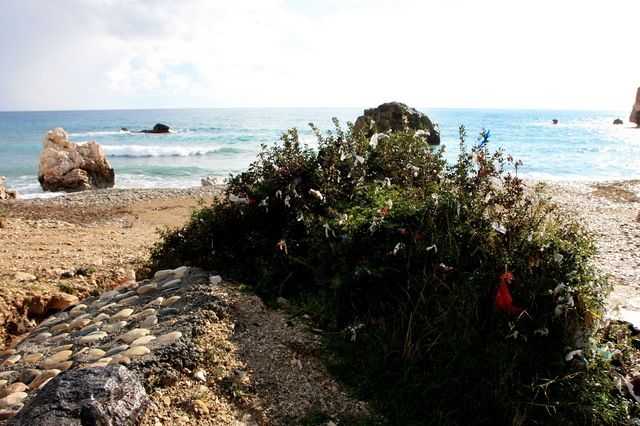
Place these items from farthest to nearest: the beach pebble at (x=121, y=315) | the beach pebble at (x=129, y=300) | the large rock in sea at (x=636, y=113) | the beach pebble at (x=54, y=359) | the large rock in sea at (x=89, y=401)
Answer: the large rock in sea at (x=636, y=113) → the beach pebble at (x=129, y=300) → the beach pebble at (x=121, y=315) → the beach pebble at (x=54, y=359) → the large rock in sea at (x=89, y=401)

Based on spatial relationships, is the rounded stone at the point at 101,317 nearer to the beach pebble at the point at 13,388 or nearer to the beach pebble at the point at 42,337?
the beach pebble at the point at 42,337

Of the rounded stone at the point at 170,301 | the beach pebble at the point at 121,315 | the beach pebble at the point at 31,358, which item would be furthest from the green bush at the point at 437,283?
the beach pebble at the point at 31,358

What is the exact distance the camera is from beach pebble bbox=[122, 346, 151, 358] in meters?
2.81

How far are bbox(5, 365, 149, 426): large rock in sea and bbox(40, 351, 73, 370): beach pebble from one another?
3.17 feet

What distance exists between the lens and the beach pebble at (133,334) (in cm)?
318

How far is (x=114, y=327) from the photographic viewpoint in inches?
138

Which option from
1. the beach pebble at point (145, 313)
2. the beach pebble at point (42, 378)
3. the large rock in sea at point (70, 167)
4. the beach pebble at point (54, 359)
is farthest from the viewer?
the large rock in sea at point (70, 167)

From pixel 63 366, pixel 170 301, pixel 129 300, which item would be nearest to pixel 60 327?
pixel 129 300

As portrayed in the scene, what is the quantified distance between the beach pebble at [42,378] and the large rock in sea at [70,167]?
16592 millimetres

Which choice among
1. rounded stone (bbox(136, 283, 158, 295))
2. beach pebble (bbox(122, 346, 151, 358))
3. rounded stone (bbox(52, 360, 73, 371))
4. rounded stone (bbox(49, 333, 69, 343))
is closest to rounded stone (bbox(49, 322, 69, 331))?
rounded stone (bbox(49, 333, 69, 343))

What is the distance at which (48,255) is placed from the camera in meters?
6.11

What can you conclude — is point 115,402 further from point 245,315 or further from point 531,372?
point 531,372

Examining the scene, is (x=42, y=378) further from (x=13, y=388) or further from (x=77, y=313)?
(x=77, y=313)

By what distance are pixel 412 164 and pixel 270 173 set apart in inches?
60.6
